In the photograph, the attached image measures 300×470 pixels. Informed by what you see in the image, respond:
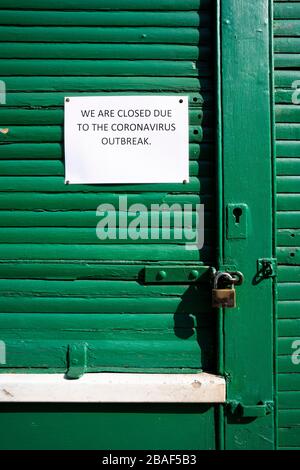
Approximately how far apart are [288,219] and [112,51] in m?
1.50

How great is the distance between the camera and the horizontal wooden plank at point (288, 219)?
91.7 inches

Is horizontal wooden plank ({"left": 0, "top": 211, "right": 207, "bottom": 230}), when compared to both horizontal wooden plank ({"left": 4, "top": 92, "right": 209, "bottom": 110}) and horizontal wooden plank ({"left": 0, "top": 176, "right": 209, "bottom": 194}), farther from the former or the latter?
horizontal wooden plank ({"left": 4, "top": 92, "right": 209, "bottom": 110})

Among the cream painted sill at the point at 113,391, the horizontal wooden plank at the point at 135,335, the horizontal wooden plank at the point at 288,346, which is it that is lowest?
the cream painted sill at the point at 113,391

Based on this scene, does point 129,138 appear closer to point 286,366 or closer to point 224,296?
point 224,296

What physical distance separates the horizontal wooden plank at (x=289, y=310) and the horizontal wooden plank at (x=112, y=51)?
1.60 m

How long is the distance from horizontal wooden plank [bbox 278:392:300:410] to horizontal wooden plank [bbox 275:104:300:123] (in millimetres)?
1684

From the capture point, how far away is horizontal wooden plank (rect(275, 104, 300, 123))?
7.65 ft

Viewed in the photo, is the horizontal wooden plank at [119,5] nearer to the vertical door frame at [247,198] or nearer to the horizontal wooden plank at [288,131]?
the vertical door frame at [247,198]

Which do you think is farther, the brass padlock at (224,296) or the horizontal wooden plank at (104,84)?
the horizontal wooden plank at (104,84)

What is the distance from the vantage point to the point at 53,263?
7.59 feet

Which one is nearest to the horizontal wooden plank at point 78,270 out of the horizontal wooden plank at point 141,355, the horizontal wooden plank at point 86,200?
the horizontal wooden plank at point 141,355

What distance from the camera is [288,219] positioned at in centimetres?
233
